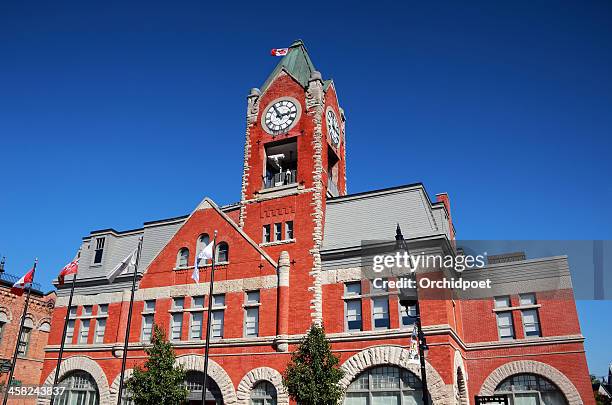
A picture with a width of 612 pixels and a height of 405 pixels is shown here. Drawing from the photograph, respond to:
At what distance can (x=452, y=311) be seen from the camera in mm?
27703

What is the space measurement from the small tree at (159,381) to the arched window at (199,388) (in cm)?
131

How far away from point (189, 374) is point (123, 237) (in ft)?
43.6

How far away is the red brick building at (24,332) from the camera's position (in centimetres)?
4069

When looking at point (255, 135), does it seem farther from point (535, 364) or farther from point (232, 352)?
point (535, 364)

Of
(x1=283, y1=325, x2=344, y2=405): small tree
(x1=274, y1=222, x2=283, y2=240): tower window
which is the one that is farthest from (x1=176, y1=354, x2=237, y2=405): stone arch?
(x1=274, y1=222, x2=283, y2=240): tower window

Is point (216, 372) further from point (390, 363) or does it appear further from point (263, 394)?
point (390, 363)

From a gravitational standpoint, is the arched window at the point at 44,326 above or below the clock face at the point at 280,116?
below

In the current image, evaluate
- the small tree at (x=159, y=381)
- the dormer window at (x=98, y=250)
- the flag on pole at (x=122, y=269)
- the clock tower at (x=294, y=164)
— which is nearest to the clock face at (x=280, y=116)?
the clock tower at (x=294, y=164)

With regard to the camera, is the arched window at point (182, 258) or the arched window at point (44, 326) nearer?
the arched window at point (182, 258)

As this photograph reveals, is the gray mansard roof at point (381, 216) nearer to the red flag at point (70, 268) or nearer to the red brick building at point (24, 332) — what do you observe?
the red flag at point (70, 268)

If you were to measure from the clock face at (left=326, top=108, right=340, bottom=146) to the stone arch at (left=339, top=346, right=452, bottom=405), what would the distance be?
51.8 feet

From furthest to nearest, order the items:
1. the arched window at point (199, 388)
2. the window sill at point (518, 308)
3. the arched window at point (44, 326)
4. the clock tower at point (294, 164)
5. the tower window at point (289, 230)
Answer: the arched window at point (44, 326) < the tower window at point (289, 230) < the clock tower at point (294, 164) < the window sill at point (518, 308) < the arched window at point (199, 388)

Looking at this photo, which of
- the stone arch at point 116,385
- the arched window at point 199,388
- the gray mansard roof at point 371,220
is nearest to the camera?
the gray mansard roof at point 371,220

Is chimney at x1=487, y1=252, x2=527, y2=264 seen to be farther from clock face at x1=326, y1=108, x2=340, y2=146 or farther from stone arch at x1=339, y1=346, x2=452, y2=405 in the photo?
stone arch at x1=339, y1=346, x2=452, y2=405
